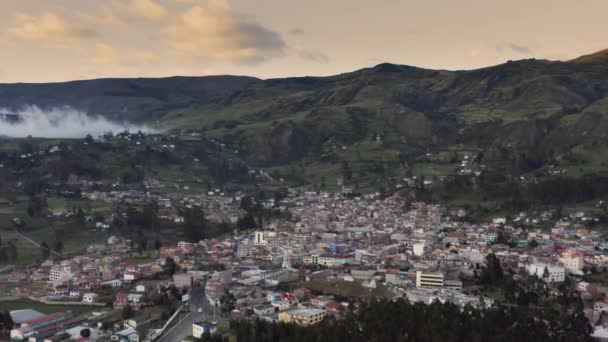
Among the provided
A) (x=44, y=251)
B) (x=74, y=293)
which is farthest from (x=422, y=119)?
(x=74, y=293)

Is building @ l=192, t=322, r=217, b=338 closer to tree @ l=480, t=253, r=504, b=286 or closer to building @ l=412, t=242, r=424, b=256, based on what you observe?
tree @ l=480, t=253, r=504, b=286

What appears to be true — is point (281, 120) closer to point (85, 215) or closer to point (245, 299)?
point (85, 215)

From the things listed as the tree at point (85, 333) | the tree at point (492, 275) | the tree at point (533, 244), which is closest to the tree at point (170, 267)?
the tree at point (85, 333)

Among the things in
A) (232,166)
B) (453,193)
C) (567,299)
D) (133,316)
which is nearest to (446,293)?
(567,299)

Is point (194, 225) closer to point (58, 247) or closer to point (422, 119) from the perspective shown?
point (58, 247)

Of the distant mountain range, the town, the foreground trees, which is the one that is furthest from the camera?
the distant mountain range

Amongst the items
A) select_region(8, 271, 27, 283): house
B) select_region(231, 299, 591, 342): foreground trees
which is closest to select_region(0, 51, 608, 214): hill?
select_region(231, 299, 591, 342): foreground trees
